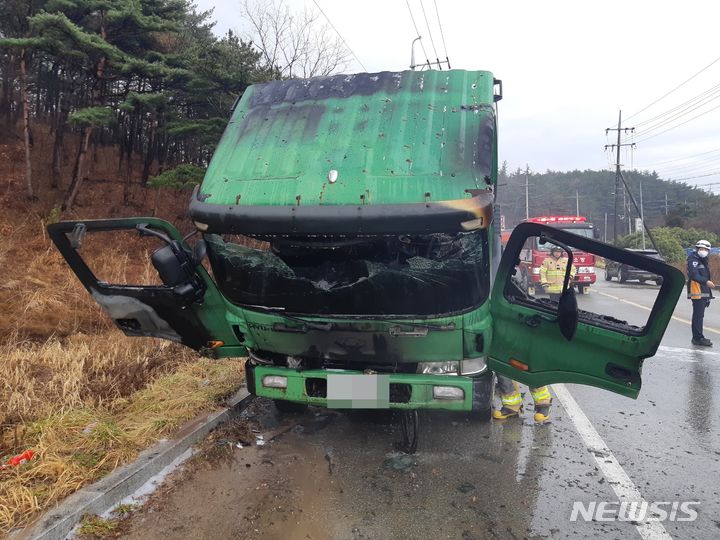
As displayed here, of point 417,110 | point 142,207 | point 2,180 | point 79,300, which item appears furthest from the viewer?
point 142,207

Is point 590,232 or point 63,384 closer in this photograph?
point 63,384

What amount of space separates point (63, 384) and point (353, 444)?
2471 mm

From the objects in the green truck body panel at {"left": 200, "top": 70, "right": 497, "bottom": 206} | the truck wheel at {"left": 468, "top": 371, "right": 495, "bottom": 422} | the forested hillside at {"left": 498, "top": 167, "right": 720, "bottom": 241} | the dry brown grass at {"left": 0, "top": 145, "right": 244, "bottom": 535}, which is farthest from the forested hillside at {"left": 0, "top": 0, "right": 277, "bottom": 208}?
the forested hillside at {"left": 498, "top": 167, "right": 720, "bottom": 241}

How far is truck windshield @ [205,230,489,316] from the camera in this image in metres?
3.01

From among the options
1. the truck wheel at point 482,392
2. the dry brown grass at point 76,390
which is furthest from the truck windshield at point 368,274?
the dry brown grass at point 76,390

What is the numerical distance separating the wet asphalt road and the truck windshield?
3.78 ft

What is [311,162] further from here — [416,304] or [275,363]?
[275,363]

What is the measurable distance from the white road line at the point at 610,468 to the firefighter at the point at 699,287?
417 centimetres

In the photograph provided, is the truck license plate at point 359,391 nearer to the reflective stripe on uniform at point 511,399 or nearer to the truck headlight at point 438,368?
the truck headlight at point 438,368

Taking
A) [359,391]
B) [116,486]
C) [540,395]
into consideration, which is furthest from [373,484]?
[540,395]

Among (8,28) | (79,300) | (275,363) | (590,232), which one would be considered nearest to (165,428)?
(275,363)

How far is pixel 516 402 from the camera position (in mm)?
4395

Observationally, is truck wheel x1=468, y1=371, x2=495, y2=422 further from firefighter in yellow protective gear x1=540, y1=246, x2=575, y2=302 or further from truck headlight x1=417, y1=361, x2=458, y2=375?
firefighter in yellow protective gear x1=540, y1=246, x2=575, y2=302

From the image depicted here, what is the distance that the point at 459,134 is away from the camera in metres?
3.09
